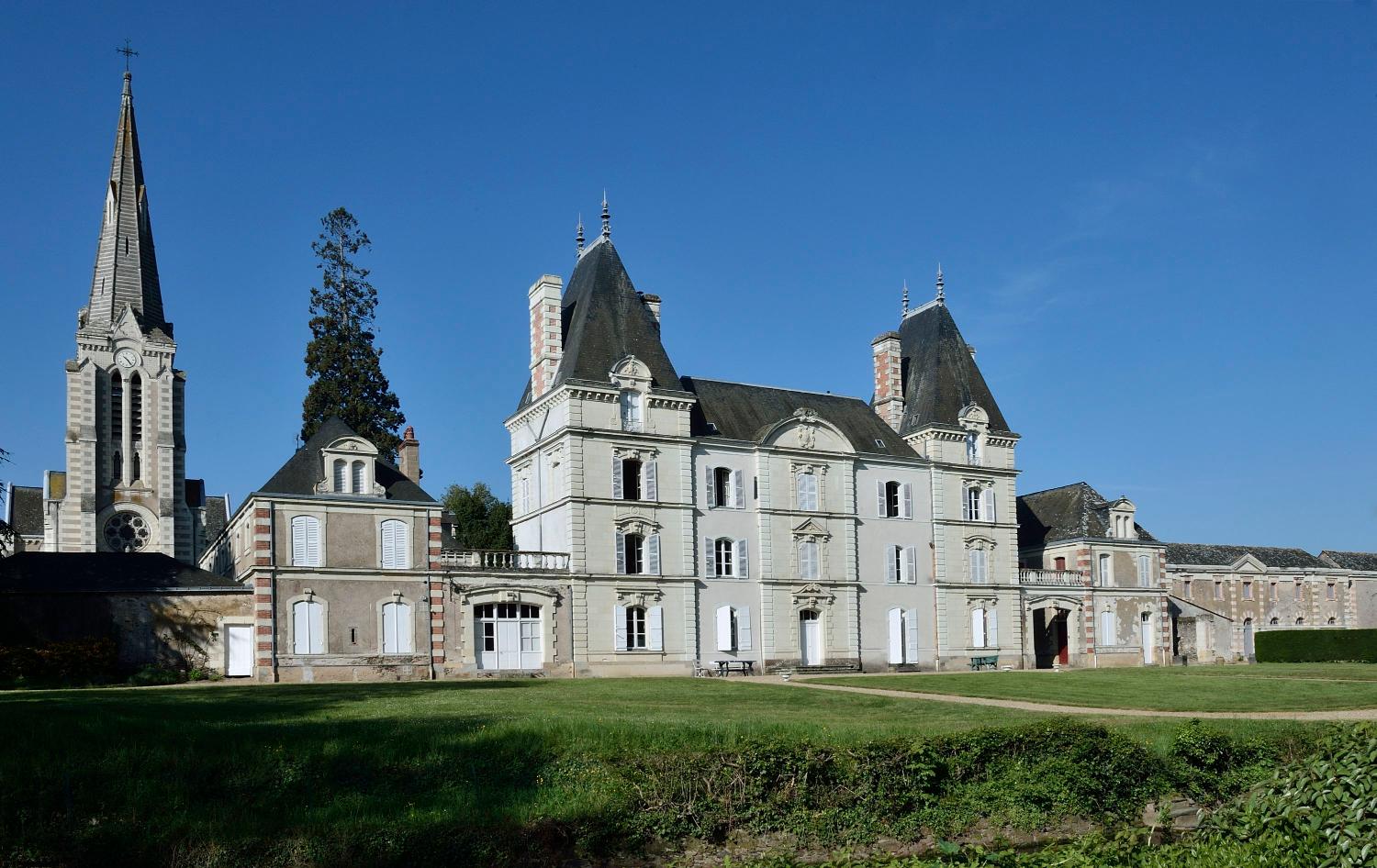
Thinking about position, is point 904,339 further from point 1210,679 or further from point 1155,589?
point 1210,679

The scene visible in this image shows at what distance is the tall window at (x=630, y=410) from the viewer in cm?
3719

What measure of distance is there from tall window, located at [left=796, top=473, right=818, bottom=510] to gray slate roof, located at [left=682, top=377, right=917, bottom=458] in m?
2.04

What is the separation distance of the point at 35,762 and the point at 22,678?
18.1 m

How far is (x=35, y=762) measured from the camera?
12.2 m

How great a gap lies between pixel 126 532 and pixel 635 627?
90.0ft

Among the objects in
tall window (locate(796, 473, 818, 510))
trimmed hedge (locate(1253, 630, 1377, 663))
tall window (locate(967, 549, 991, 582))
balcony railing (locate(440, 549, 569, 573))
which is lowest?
trimmed hedge (locate(1253, 630, 1377, 663))

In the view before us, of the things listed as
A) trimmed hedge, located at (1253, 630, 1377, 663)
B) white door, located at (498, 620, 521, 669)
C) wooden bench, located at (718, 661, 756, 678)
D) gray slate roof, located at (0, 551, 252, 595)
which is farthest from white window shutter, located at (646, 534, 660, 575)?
trimmed hedge, located at (1253, 630, 1377, 663)

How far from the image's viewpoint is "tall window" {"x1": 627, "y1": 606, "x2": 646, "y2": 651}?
36344 mm

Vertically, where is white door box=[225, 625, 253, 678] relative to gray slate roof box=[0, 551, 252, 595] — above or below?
below

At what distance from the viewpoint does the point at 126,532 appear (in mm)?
52031

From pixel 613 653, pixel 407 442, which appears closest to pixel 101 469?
pixel 407 442

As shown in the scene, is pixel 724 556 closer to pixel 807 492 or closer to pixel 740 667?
pixel 740 667

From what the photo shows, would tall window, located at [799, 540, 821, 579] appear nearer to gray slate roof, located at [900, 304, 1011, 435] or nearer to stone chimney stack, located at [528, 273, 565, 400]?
gray slate roof, located at [900, 304, 1011, 435]

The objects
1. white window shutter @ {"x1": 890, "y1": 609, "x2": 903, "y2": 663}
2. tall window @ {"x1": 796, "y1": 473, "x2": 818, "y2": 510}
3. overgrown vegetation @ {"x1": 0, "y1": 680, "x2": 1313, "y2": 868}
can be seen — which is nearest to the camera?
overgrown vegetation @ {"x1": 0, "y1": 680, "x2": 1313, "y2": 868}
